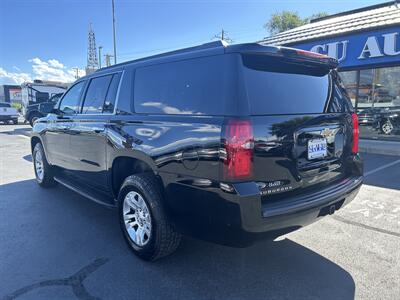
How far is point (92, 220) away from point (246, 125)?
292cm

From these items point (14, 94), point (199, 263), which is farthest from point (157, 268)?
point (14, 94)

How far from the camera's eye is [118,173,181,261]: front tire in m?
3.00

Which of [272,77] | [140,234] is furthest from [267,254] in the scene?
[272,77]

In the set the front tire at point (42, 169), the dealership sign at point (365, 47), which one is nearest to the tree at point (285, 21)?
the dealership sign at point (365, 47)

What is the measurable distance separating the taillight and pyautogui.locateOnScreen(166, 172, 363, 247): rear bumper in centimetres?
10

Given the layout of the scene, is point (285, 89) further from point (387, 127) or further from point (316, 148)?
point (387, 127)

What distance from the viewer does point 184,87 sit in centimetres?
290

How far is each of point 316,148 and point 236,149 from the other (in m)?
0.94

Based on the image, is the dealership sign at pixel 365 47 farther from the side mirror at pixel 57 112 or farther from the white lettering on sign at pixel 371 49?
the side mirror at pixel 57 112

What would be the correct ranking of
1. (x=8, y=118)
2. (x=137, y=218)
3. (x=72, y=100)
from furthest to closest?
(x=8, y=118), (x=72, y=100), (x=137, y=218)

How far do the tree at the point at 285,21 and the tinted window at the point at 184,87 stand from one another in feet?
143

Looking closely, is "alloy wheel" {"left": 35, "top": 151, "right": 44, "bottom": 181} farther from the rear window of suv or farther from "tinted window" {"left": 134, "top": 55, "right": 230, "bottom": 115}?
the rear window of suv

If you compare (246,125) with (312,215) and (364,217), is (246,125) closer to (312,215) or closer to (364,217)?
(312,215)

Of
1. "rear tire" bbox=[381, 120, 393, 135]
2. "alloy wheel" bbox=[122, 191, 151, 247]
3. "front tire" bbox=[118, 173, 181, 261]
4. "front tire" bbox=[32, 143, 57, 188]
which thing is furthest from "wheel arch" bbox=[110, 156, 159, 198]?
"rear tire" bbox=[381, 120, 393, 135]
